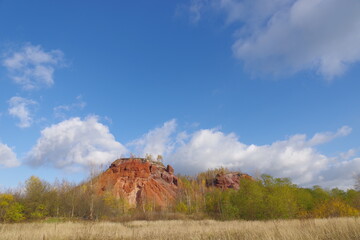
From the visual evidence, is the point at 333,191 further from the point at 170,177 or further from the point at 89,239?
the point at 89,239

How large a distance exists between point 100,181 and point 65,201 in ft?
157

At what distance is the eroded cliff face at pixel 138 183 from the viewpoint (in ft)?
305

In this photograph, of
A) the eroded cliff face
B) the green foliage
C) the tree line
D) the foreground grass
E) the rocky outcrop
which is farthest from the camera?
the rocky outcrop

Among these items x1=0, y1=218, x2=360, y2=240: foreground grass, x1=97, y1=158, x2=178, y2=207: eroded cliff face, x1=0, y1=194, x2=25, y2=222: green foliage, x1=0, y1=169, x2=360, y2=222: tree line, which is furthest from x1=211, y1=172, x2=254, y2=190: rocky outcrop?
x1=0, y1=218, x2=360, y2=240: foreground grass

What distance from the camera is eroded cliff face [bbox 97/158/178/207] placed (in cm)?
9300

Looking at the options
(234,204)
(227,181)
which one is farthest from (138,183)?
(234,204)

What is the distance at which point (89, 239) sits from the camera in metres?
10.9

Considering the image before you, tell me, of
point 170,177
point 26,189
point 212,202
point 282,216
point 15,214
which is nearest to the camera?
point 282,216

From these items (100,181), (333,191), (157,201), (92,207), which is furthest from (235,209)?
(100,181)

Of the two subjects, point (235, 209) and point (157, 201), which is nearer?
point (235, 209)

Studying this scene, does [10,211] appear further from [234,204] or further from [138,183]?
[138,183]

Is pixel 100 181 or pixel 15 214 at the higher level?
pixel 100 181

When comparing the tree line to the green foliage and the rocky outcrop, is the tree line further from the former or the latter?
the rocky outcrop

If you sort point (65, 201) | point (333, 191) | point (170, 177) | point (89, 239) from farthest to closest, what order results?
point (170, 177) < point (333, 191) < point (65, 201) < point (89, 239)
